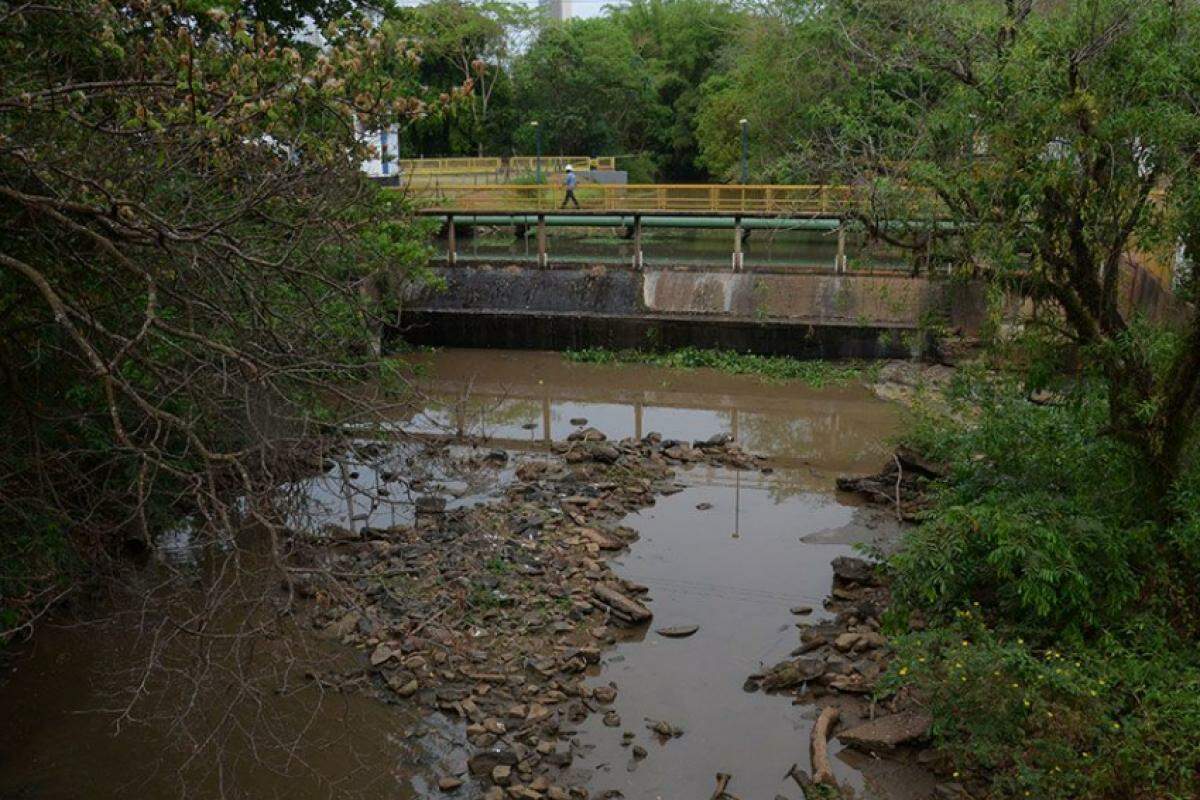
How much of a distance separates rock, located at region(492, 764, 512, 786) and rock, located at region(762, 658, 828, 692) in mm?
2264

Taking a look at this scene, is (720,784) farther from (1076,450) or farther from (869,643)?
(1076,450)

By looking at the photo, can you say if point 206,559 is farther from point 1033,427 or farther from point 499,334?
point 499,334

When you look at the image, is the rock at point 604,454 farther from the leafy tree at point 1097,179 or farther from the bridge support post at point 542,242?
the bridge support post at point 542,242

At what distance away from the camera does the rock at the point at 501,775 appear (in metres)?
6.99

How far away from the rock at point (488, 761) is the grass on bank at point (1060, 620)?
2.75m

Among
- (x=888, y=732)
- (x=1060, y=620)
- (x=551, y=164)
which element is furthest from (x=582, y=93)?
(x=888, y=732)

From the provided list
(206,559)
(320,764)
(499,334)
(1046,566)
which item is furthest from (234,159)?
(499,334)

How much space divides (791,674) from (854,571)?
1954 millimetres

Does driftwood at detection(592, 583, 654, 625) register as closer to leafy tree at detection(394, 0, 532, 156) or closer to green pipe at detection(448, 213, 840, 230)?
green pipe at detection(448, 213, 840, 230)

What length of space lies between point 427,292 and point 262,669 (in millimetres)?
14495

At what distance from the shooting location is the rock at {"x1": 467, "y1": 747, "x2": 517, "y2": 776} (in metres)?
7.14

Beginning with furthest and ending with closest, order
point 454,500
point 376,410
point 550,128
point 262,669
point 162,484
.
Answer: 1. point 550,128
2. point 454,500
3. point 162,484
4. point 262,669
5. point 376,410

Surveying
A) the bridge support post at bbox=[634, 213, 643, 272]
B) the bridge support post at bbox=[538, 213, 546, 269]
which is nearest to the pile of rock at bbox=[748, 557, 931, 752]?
the bridge support post at bbox=[634, 213, 643, 272]

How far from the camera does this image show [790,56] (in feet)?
78.7
